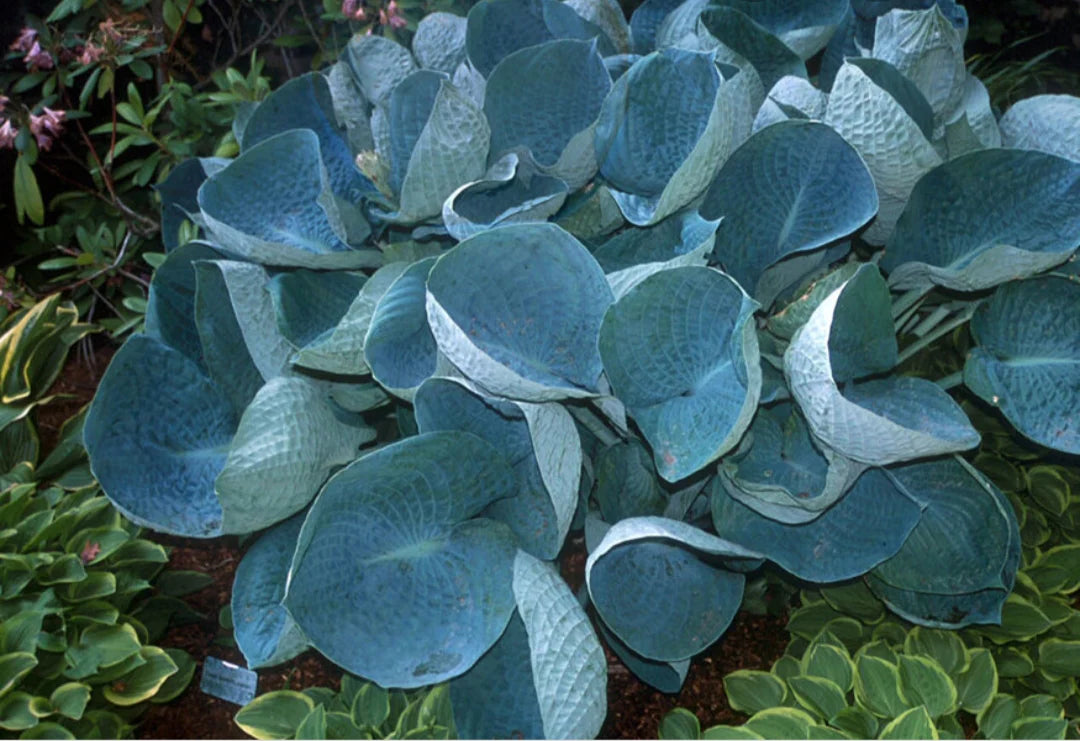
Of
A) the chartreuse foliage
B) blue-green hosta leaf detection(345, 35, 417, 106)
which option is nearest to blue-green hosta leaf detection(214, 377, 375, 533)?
the chartreuse foliage

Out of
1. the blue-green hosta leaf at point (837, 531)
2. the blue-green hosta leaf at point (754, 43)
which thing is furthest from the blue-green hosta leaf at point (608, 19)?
the blue-green hosta leaf at point (837, 531)

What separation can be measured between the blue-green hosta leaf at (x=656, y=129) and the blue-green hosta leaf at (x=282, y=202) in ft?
0.90

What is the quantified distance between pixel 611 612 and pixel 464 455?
186mm

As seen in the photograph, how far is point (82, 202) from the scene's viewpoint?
7.22 ft

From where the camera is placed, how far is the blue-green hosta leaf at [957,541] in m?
0.94

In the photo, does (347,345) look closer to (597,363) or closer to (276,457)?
(276,457)

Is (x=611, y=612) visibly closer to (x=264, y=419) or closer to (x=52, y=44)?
(x=264, y=419)

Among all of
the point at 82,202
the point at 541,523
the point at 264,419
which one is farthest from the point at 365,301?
the point at 82,202

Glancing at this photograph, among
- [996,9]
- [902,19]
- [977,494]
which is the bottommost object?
[996,9]

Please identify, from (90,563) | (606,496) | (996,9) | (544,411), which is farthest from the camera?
(996,9)

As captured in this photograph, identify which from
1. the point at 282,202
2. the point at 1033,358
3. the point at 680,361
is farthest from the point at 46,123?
the point at 1033,358

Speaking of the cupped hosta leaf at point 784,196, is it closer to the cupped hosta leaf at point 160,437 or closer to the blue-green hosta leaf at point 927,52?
the blue-green hosta leaf at point 927,52

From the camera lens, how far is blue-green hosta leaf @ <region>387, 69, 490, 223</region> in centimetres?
93

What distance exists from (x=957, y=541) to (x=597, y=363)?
388 mm
